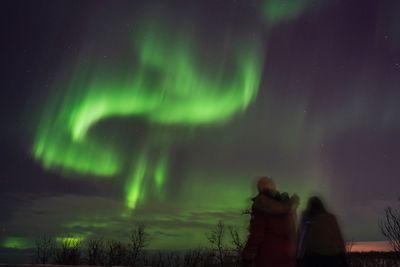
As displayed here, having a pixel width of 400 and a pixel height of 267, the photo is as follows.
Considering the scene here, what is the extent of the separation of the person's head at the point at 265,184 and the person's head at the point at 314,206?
152 centimetres

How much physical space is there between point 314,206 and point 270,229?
1609 mm

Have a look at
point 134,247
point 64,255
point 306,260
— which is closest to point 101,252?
point 64,255

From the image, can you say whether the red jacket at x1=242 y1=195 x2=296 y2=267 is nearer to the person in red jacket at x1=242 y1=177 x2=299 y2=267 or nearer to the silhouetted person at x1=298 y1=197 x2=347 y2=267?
the person in red jacket at x1=242 y1=177 x2=299 y2=267

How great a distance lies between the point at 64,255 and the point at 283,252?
1509 inches

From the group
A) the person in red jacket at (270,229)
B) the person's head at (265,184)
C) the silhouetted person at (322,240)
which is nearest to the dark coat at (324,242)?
the silhouetted person at (322,240)


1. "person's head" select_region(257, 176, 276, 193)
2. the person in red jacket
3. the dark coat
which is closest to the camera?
the person in red jacket

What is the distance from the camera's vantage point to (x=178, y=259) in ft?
135

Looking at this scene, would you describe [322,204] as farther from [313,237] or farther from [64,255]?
[64,255]

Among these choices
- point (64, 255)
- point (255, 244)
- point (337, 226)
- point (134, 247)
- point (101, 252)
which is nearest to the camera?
point (255, 244)

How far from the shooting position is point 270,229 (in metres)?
5.29

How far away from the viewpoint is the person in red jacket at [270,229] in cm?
518

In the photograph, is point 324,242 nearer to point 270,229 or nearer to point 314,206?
point 314,206

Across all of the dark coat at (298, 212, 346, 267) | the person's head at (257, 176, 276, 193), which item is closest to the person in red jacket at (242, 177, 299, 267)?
the person's head at (257, 176, 276, 193)

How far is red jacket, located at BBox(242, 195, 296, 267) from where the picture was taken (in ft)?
17.1
